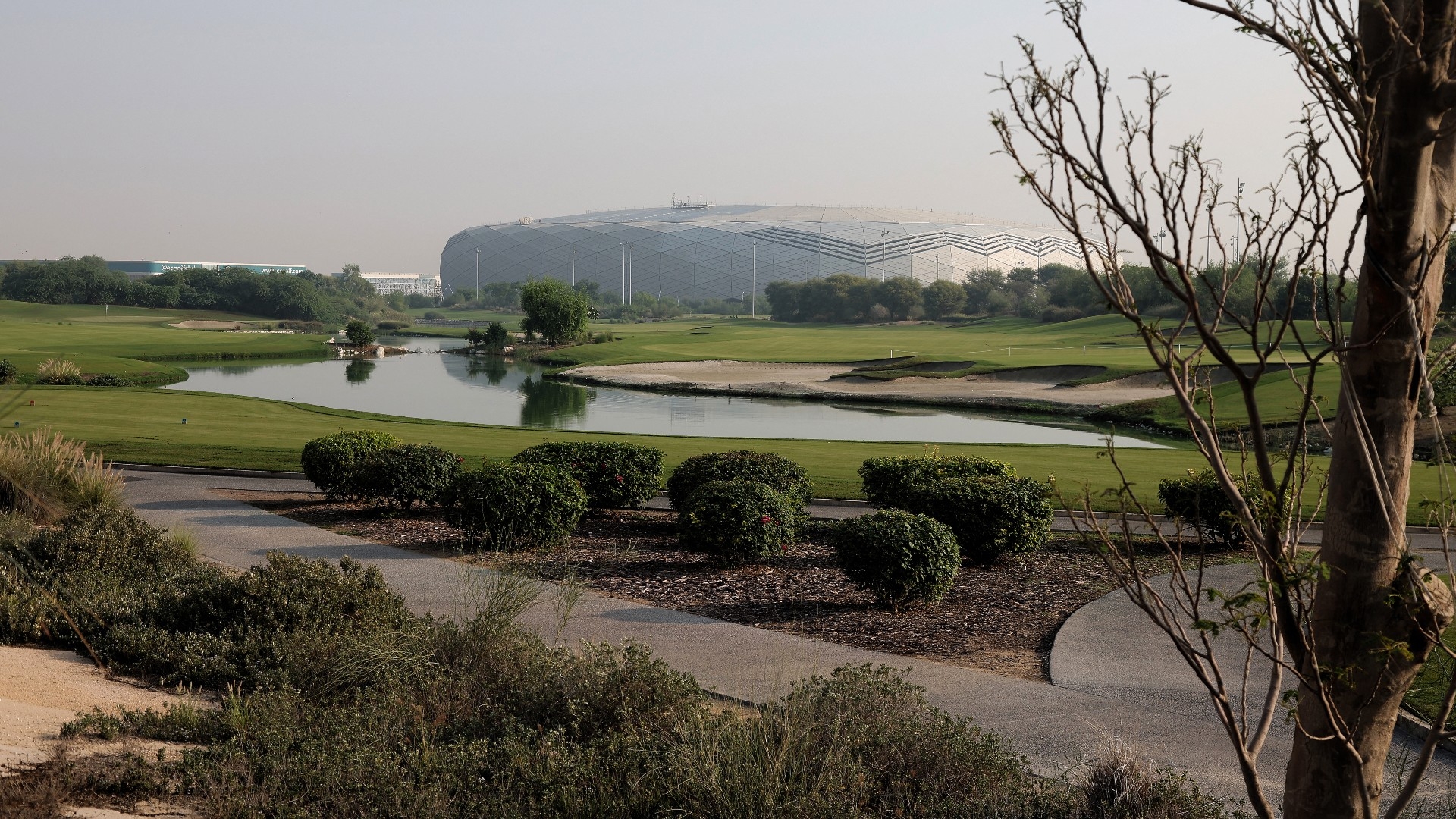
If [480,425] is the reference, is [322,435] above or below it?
above

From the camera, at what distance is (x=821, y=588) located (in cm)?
1078

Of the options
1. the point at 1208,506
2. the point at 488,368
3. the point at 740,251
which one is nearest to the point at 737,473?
the point at 1208,506

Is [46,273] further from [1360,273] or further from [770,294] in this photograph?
[1360,273]

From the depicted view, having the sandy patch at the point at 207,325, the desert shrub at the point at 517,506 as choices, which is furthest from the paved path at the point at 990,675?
the sandy patch at the point at 207,325

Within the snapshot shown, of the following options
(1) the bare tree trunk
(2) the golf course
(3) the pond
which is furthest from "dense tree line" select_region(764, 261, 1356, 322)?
(1) the bare tree trunk

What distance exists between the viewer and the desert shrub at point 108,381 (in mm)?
43019

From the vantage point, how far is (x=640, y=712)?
6.03 meters

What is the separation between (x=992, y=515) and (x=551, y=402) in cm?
3338

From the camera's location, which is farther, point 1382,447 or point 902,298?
point 902,298

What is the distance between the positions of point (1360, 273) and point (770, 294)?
14010 cm

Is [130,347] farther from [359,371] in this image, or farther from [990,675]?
[990,675]

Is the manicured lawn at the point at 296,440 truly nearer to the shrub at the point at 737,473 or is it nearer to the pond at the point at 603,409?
the shrub at the point at 737,473

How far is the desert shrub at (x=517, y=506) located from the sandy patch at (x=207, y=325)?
102471mm

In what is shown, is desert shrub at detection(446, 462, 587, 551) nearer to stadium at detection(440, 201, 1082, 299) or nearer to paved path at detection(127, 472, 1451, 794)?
paved path at detection(127, 472, 1451, 794)
